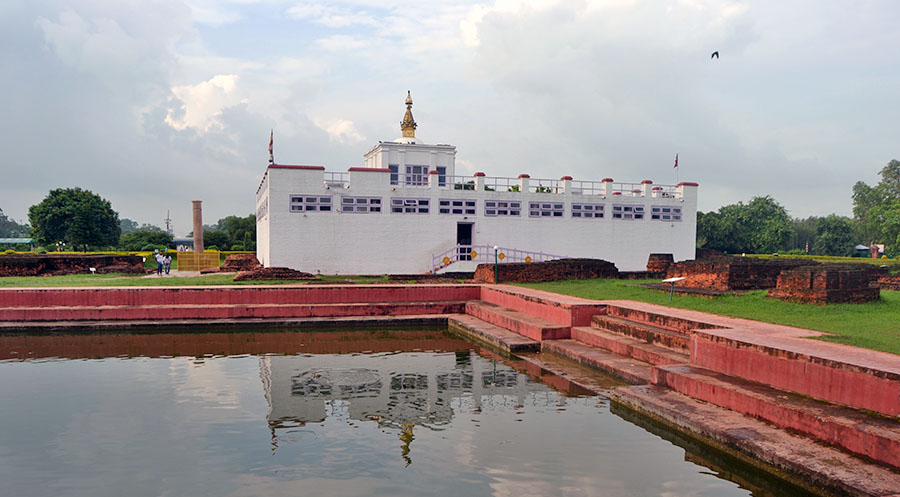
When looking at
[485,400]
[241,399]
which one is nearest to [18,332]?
[241,399]

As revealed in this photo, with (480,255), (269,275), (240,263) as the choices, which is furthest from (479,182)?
(240,263)

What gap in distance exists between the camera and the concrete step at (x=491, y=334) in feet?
42.7

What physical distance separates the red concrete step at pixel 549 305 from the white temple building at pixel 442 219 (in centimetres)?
610

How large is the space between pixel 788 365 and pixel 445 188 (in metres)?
22.3

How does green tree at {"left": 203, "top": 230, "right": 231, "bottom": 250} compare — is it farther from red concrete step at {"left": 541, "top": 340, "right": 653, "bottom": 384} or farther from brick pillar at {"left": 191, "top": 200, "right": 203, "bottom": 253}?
red concrete step at {"left": 541, "top": 340, "right": 653, "bottom": 384}

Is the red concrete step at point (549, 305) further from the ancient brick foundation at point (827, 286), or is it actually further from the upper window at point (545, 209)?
the upper window at point (545, 209)

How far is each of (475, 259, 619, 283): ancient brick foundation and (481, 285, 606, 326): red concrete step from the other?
2.97m

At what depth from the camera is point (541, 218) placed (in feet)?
99.1

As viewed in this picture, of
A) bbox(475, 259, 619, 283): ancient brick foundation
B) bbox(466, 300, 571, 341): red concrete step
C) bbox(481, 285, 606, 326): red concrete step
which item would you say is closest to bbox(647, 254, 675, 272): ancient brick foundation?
bbox(475, 259, 619, 283): ancient brick foundation

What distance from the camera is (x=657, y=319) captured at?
38.8 ft

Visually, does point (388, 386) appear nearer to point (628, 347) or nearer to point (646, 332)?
point (628, 347)

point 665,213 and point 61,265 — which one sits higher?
point 665,213

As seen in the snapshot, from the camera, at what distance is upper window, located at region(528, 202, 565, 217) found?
30.1 m

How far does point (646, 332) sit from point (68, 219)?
169 feet
